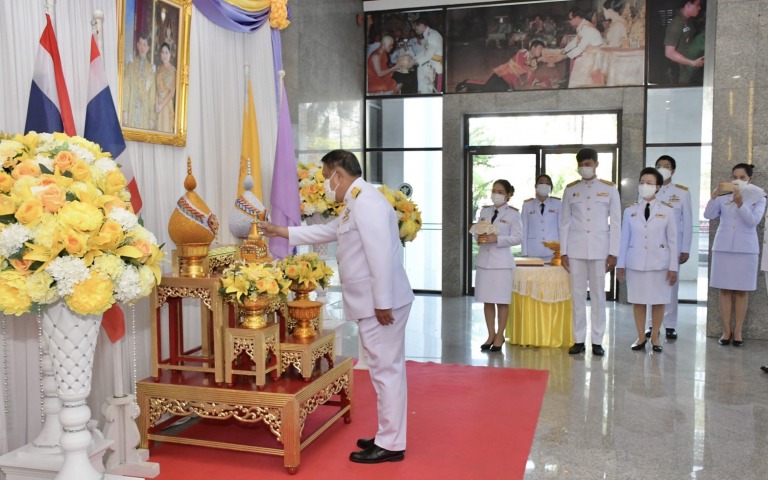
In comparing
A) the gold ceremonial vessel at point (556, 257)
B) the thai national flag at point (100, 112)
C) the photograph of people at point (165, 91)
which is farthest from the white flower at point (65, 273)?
the gold ceremonial vessel at point (556, 257)

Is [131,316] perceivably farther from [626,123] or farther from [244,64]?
[626,123]

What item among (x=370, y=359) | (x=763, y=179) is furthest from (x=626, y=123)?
(x=370, y=359)

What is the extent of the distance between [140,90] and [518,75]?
6854 millimetres

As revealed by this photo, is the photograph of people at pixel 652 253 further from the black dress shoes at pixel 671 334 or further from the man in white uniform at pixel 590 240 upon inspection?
the black dress shoes at pixel 671 334

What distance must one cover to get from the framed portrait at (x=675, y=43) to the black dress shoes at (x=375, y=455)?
301 inches

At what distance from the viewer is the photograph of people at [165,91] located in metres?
4.44

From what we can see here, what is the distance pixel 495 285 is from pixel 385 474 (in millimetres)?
3194

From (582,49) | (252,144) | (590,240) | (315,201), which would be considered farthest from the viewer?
(582,49)

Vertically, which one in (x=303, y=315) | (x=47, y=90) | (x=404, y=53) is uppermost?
(x=404, y=53)

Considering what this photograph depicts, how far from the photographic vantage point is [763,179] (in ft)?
22.8

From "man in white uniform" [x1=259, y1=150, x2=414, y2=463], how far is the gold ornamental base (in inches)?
14.5

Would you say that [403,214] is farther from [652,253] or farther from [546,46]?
[546,46]

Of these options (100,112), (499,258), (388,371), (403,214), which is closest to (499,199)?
(499,258)

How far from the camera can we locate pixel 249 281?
359cm
